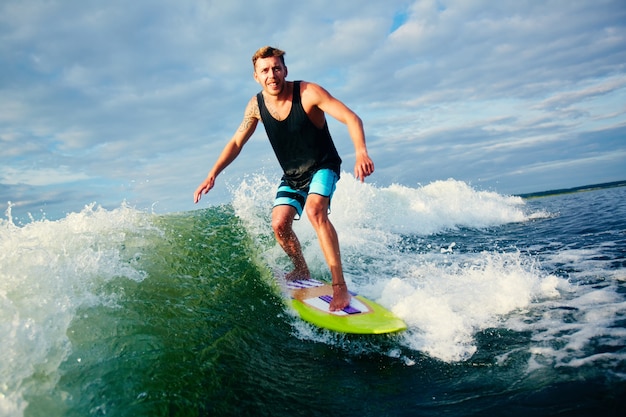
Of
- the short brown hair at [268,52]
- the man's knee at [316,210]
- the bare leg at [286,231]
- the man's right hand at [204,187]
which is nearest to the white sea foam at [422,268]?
the bare leg at [286,231]

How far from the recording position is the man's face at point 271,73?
438cm

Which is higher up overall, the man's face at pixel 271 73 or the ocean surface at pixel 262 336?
the man's face at pixel 271 73

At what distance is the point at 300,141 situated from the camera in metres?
4.55

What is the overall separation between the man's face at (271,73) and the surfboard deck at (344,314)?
92.5 inches

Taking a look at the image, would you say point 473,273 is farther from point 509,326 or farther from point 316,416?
point 316,416

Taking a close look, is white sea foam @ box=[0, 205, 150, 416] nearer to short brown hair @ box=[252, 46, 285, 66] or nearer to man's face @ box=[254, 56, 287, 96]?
man's face @ box=[254, 56, 287, 96]

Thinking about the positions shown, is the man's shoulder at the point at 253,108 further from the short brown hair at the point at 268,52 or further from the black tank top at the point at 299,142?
the short brown hair at the point at 268,52

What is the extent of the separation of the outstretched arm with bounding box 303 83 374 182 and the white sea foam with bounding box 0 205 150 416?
2.73 metres

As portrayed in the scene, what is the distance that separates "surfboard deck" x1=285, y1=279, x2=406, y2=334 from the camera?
12.4 feet

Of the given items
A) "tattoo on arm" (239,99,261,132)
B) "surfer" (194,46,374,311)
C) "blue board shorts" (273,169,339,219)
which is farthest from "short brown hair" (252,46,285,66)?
"blue board shorts" (273,169,339,219)

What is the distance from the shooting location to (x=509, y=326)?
3699mm

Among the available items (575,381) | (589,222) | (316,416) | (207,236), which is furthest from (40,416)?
(589,222)

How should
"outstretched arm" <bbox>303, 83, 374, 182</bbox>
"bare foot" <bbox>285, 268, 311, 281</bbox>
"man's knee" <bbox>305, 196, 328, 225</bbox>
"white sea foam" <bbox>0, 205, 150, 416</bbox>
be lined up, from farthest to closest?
"bare foot" <bbox>285, 268, 311, 281</bbox> → "man's knee" <bbox>305, 196, 328, 225</bbox> → "outstretched arm" <bbox>303, 83, 374, 182</bbox> → "white sea foam" <bbox>0, 205, 150, 416</bbox>

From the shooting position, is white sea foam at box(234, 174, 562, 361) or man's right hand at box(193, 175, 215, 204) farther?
man's right hand at box(193, 175, 215, 204)
